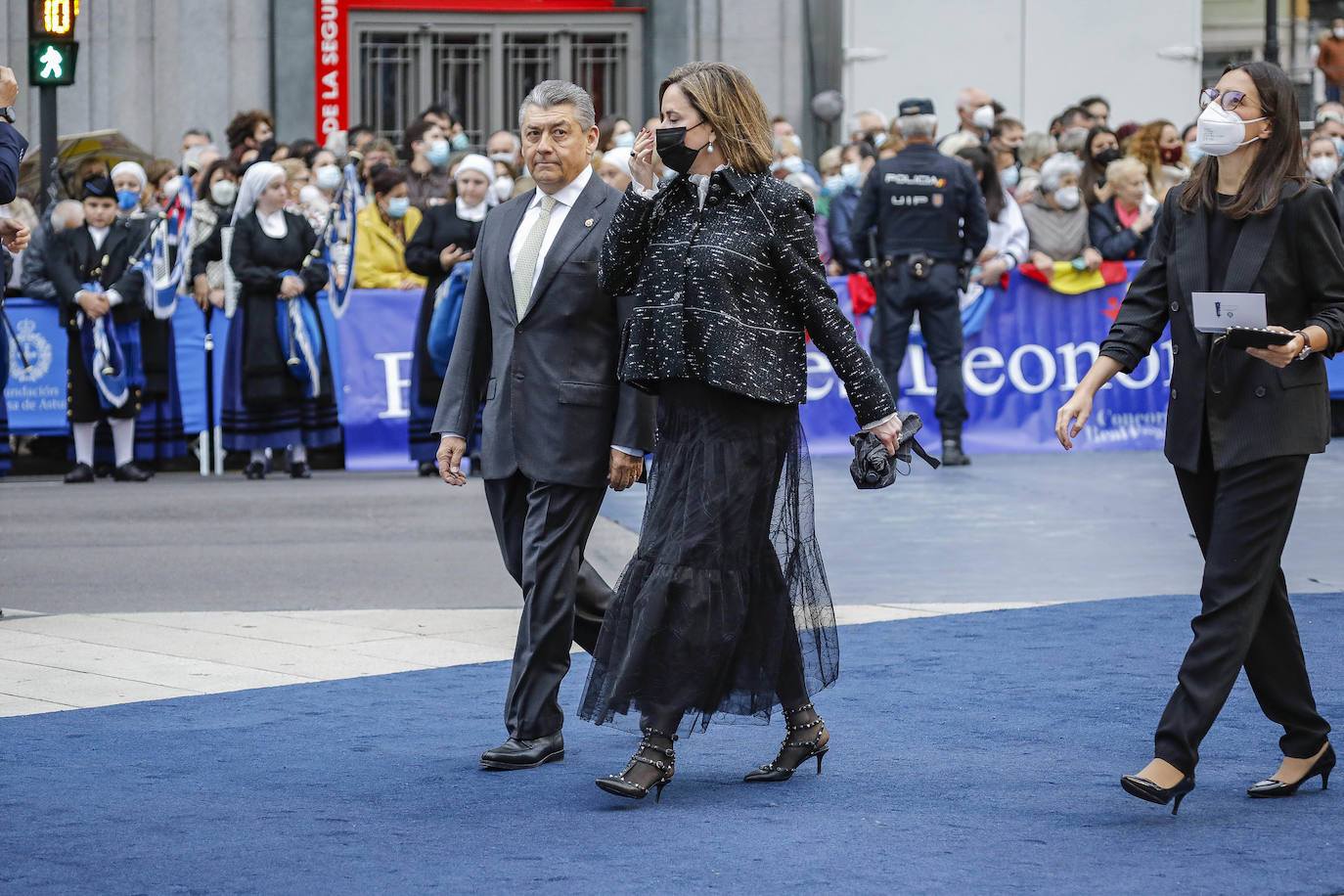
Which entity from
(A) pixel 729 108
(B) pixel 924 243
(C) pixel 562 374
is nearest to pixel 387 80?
(B) pixel 924 243

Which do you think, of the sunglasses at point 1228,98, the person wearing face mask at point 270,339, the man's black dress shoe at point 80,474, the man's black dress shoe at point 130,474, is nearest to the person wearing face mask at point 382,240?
the person wearing face mask at point 270,339

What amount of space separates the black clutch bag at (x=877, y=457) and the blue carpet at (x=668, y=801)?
824 mm

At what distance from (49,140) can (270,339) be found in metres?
2.53

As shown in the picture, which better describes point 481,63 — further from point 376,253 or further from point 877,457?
point 877,457

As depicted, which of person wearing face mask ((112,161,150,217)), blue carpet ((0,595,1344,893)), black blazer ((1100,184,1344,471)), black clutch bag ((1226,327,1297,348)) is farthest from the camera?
person wearing face mask ((112,161,150,217))

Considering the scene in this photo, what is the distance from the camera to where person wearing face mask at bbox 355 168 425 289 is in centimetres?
1498

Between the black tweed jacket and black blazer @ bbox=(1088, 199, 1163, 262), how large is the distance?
1036 cm

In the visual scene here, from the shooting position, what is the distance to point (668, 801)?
5.54 metres

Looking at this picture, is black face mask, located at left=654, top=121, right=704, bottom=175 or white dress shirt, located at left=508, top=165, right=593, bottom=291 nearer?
black face mask, located at left=654, top=121, right=704, bottom=175

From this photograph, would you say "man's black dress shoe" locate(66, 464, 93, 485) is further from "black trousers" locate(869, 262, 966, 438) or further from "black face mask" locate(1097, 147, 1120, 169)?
"black face mask" locate(1097, 147, 1120, 169)

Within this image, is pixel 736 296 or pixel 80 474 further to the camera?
pixel 80 474

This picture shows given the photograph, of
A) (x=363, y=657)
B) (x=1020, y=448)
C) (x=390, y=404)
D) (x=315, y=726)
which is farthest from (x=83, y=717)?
(x=1020, y=448)

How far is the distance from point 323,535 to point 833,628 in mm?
6050

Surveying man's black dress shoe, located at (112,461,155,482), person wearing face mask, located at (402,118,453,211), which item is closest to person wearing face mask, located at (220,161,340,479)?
man's black dress shoe, located at (112,461,155,482)
